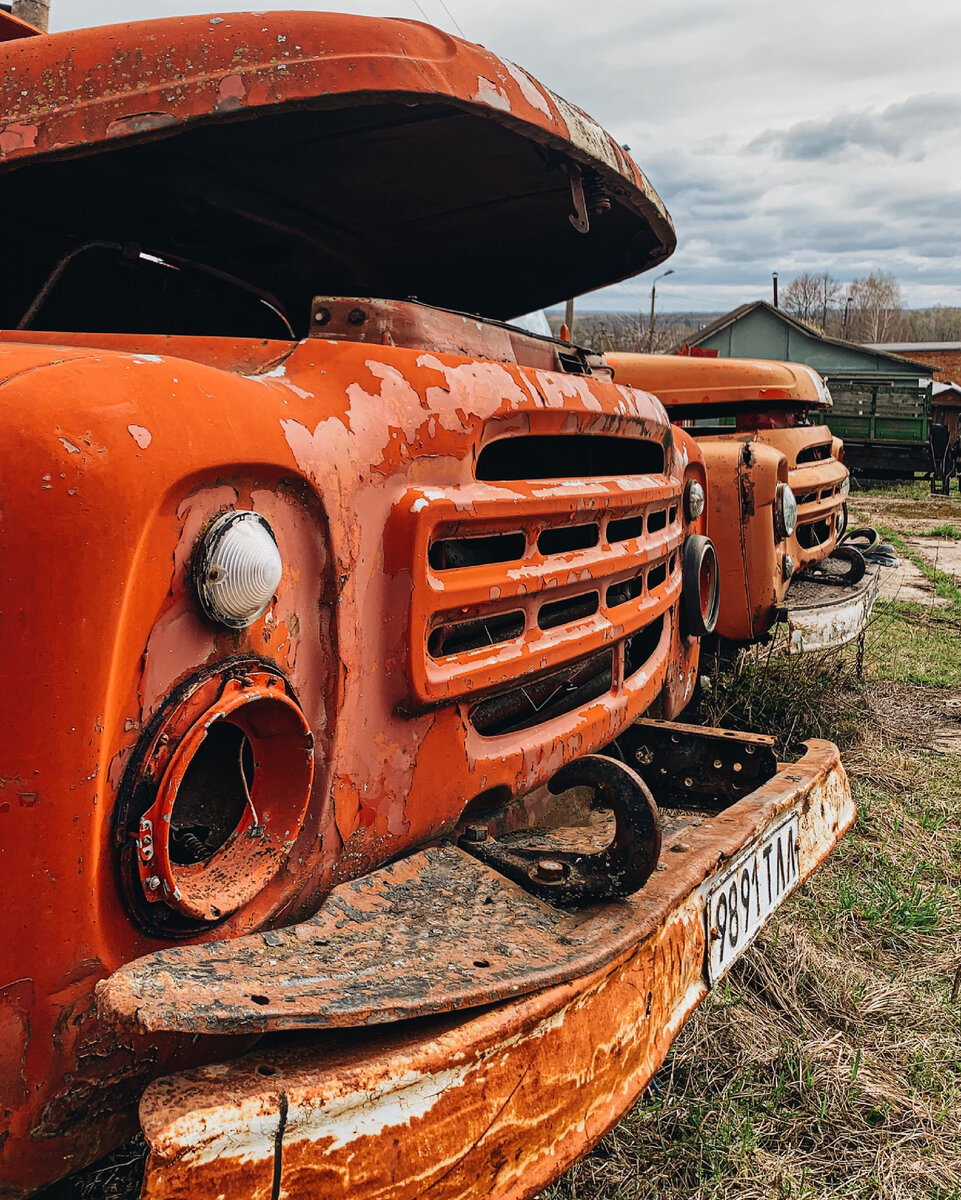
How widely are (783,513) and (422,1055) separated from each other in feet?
11.4

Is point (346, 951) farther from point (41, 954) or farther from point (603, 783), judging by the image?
point (603, 783)

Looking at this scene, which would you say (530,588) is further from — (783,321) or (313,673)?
(783,321)

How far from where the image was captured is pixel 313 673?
1409 mm

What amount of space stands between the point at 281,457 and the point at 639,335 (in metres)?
42.3

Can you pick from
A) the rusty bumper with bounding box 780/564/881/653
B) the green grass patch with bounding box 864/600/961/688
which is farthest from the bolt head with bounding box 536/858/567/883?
the green grass patch with bounding box 864/600/961/688

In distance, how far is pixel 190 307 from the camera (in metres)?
2.46

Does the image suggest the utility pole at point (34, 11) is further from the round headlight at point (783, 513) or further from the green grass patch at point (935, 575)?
the green grass patch at point (935, 575)

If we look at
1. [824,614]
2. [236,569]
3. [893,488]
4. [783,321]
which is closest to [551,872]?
[236,569]

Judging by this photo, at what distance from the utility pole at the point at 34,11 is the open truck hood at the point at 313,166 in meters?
1.68

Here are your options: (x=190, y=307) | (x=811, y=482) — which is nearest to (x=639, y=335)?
(x=811, y=482)

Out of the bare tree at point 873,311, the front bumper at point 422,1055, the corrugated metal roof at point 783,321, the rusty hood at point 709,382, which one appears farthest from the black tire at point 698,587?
the bare tree at point 873,311

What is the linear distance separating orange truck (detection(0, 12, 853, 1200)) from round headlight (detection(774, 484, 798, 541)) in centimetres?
186

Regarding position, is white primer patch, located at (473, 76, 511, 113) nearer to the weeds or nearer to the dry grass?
the dry grass

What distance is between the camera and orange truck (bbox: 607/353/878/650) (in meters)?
4.11
